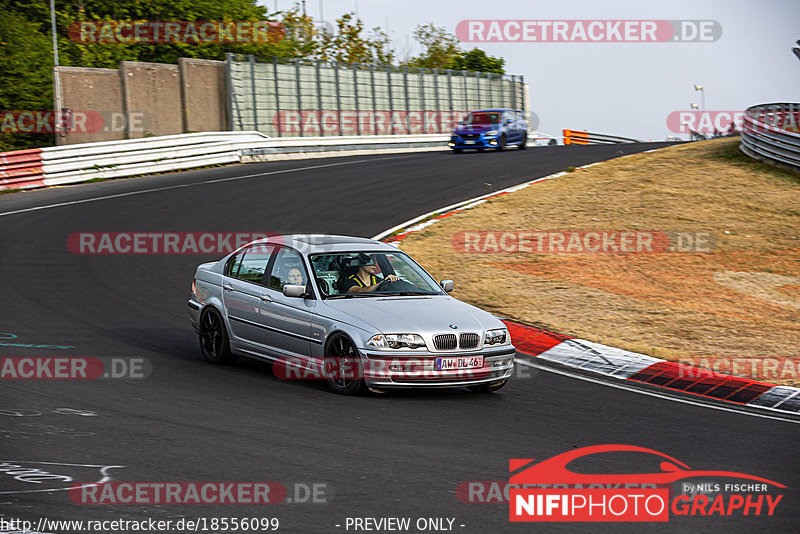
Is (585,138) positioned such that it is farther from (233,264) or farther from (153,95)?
(233,264)

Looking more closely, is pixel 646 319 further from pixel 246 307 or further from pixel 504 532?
pixel 504 532

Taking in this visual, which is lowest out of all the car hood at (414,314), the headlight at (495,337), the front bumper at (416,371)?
the front bumper at (416,371)

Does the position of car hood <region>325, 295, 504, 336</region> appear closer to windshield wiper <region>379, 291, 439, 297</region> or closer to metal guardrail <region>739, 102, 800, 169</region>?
windshield wiper <region>379, 291, 439, 297</region>

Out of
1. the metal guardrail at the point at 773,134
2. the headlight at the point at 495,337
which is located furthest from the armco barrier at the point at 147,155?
the headlight at the point at 495,337

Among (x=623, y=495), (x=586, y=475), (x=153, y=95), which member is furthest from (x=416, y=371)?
(x=153, y=95)

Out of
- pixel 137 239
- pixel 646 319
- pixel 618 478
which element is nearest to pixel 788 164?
pixel 646 319

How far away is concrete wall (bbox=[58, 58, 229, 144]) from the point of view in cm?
3078

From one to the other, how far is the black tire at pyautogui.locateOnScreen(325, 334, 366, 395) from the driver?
82 centimetres

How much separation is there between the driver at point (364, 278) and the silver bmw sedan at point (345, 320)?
10 millimetres

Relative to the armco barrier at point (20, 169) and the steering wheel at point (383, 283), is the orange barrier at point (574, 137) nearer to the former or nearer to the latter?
the armco barrier at point (20, 169)

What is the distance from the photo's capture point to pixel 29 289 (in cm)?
1391

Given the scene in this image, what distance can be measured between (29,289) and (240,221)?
649cm

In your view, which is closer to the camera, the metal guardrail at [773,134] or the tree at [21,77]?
the metal guardrail at [773,134]

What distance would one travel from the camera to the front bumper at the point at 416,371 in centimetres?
864
